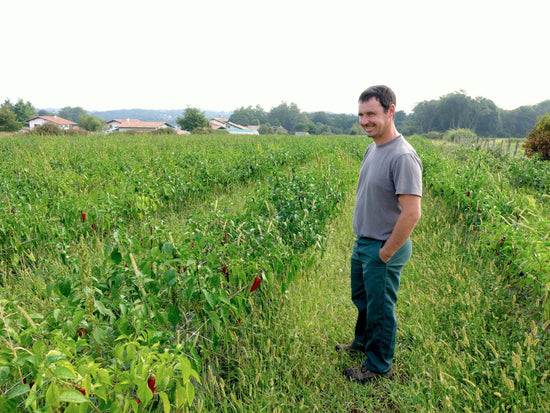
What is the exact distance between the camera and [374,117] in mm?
2277

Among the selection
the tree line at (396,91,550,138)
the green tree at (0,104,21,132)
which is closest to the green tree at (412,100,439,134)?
the tree line at (396,91,550,138)

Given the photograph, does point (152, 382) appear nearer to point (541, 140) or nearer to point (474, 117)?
point (541, 140)

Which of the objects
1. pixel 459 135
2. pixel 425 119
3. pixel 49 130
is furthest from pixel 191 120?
pixel 425 119

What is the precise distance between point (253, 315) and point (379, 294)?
3.93ft

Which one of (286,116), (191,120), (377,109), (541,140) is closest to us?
(377,109)

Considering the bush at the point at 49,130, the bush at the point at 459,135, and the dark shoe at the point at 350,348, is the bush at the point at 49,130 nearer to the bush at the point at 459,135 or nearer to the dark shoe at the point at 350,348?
the dark shoe at the point at 350,348

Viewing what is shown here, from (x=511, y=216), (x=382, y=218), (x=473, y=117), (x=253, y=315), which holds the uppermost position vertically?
(x=473, y=117)

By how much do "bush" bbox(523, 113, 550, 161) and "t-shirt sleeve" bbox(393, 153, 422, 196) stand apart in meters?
13.4

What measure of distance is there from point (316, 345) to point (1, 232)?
3965 mm

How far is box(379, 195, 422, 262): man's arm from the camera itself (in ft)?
7.16

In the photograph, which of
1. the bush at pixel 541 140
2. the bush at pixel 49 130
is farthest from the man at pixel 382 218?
the bush at pixel 49 130

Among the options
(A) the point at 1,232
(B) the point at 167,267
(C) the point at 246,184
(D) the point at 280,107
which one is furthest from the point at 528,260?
(D) the point at 280,107

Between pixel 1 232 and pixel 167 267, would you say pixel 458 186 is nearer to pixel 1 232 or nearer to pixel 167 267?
pixel 167 267

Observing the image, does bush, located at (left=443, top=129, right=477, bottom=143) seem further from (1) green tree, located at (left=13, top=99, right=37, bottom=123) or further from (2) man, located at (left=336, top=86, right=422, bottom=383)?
(1) green tree, located at (left=13, top=99, right=37, bottom=123)
